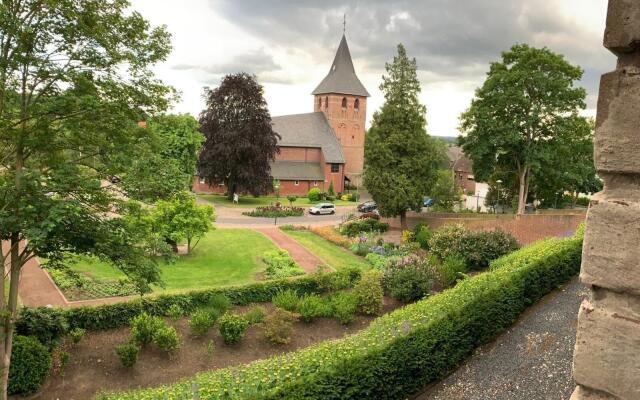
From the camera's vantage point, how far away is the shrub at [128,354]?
41.3 ft

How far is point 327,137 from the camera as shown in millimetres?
60500

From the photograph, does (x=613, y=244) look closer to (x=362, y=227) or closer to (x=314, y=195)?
(x=362, y=227)

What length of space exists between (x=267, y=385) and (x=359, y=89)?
56825 millimetres

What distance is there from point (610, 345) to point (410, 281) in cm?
1603

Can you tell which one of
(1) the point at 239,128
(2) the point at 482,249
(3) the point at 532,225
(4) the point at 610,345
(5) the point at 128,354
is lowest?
(5) the point at 128,354

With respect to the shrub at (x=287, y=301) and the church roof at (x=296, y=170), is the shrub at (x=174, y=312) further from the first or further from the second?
the church roof at (x=296, y=170)

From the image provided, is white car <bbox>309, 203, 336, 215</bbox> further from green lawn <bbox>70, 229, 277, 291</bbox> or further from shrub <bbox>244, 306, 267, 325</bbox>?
shrub <bbox>244, 306, 267, 325</bbox>

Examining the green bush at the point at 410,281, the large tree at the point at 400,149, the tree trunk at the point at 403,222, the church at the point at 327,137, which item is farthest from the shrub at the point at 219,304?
the church at the point at 327,137

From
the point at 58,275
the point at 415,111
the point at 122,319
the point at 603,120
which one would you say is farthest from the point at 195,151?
the point at 603,120

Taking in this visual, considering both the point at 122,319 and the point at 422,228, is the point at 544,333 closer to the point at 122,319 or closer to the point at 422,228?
the point at 122,319

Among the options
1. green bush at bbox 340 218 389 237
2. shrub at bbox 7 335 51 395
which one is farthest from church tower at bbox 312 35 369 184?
shrub at bbox 7 335 51 395

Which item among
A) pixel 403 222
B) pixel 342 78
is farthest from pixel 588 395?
pixel 342 78

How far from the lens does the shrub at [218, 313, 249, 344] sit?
14.3 m

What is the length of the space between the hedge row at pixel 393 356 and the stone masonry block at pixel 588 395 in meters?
6.00
